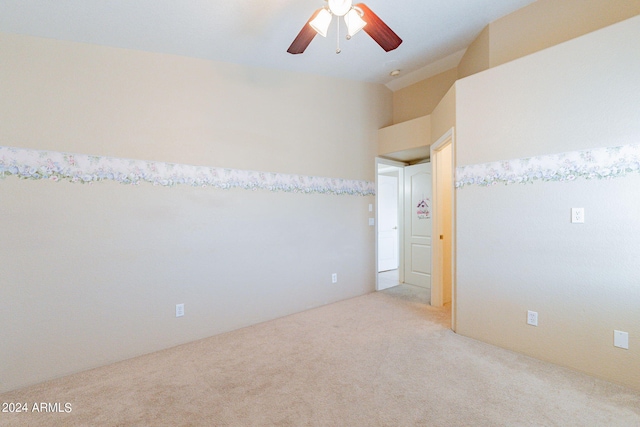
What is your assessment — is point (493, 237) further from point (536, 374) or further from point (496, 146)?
point (536, 374)

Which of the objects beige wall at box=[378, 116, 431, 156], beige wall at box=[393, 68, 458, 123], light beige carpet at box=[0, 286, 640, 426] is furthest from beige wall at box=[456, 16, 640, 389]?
beige wall at box=[393, 68, 458, 123]

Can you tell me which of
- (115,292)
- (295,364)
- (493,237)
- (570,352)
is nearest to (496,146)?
(493,237)

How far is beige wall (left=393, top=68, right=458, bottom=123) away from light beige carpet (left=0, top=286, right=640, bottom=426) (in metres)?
3.26

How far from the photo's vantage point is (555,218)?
7.51ft

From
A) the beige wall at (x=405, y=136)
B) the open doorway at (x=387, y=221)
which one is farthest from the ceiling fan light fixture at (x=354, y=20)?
the open doorway at (x=387, y=221)

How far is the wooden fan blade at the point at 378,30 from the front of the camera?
176 cm

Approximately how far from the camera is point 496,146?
103 inches

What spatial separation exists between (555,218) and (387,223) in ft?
12.7

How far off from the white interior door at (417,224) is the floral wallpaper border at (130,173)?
73.3 inches

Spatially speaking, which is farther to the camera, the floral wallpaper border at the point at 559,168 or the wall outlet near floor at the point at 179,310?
the wall outlet near floor at the point at 179,310

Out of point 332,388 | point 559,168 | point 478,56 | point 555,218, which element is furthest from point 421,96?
point 332,388

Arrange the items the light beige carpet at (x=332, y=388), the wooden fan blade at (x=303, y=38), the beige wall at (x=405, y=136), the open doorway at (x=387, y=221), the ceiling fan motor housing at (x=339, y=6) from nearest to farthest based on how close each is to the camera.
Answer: the light beige carpet at (x=332, y=388) → the ceiling fan motor housing at (x=339, y=6) → the wooden fan blade at (x=303, y=38) → the beige wall at (x=405, y=136) → the open doorway at (x=387, y=221)

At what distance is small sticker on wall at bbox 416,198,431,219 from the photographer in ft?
14.4

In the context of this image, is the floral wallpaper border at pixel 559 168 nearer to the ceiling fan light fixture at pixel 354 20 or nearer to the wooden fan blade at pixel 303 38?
the ceiling fan light fixture at pixel 354 20
